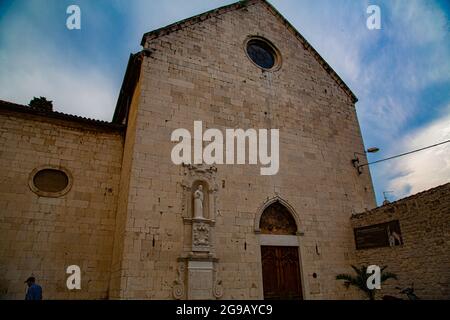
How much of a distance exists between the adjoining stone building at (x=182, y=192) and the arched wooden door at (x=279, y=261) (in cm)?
3

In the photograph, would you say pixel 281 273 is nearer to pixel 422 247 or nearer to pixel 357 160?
pixel 422 247

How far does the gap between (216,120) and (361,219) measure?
20.1ft

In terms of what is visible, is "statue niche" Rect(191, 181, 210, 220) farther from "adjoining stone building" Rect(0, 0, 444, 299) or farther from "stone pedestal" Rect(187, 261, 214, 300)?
"stone pedestal" Rect(187, 261, 214, 300)

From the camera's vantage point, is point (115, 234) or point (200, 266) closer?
point (200, 266)

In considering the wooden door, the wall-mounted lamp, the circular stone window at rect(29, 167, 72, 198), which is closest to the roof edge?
the circular stone window at rect(29, 167, 72, 198)

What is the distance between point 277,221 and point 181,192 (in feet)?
11.1

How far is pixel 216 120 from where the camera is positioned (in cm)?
933

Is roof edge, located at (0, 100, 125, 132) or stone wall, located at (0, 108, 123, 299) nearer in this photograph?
stone wall, located at (0, 108, 123, 299)

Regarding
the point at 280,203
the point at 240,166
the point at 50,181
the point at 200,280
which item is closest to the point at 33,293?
the point at 50,181

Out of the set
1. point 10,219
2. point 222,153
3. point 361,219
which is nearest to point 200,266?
point 222,153

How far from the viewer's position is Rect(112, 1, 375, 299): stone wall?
732 centimetres

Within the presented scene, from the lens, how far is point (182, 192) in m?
7.95

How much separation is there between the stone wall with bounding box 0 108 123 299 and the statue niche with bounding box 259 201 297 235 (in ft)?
15.8
